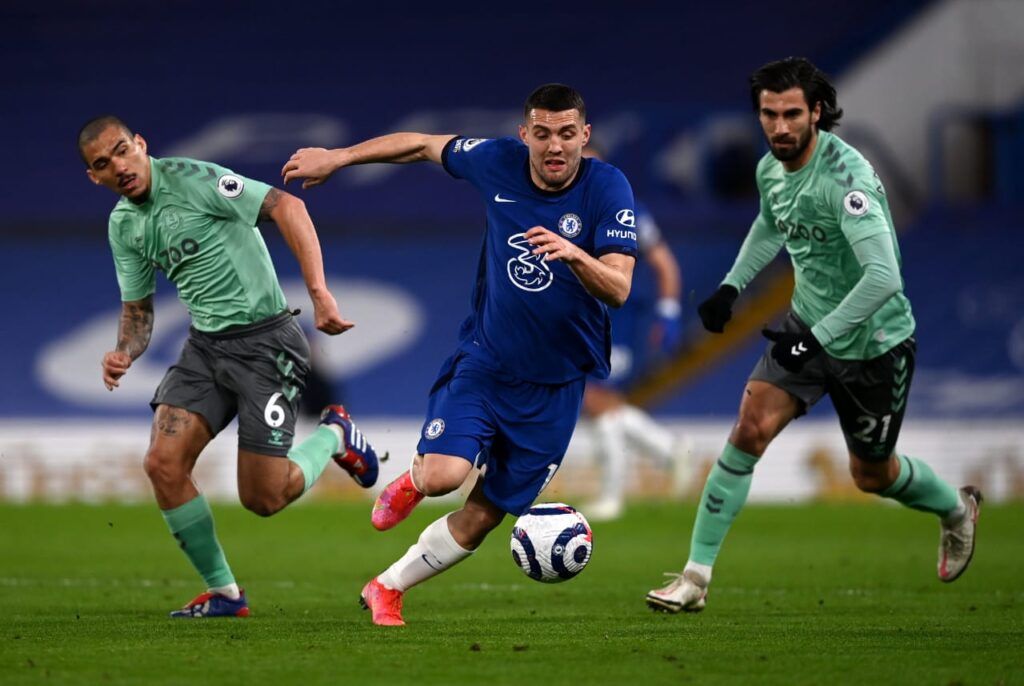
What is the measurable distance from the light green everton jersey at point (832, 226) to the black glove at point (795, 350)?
A: 0.31ft

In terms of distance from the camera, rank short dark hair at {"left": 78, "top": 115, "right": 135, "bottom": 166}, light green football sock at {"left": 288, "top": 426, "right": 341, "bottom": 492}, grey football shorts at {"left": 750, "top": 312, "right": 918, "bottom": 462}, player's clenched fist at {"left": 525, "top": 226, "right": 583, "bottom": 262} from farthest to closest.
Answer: light green football sock at {"left": 288, "top": 426, "right": 341, "bottom": 492} → grey football shorts at {"left": 750, "top": 312, "right": 918, "bottom": 462} → short dark hair at {"left": 78, "top": 115, "right": 135, "bottom": 166} → player's clenched fist at {"left": 525, "top": 226, "right": 583, "bottom": 262}

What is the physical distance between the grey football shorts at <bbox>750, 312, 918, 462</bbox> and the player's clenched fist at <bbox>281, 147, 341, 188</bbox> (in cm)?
230

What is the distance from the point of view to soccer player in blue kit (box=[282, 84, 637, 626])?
6664 millimetres

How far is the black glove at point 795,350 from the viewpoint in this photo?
7031 millimetres

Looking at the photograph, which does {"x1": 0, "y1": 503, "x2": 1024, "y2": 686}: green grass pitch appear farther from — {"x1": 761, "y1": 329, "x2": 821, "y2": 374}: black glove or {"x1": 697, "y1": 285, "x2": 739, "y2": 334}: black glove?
{"x1": 697, "y1": 285, "x2": 739, "y2": 334}: black glove

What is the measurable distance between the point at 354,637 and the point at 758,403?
7.60 ft

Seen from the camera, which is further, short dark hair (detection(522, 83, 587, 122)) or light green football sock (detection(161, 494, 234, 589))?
light green football sock (detection(161, 494, 234, 589))

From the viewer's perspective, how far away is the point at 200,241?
750cm

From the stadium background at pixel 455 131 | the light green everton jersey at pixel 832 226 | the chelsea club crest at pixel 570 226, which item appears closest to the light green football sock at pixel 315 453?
the chelsea club crest at pixel 570 226

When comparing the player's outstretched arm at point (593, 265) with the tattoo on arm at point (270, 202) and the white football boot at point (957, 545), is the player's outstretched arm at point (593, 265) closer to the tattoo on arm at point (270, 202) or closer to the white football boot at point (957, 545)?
the tattoo on arm at point (270, 202)

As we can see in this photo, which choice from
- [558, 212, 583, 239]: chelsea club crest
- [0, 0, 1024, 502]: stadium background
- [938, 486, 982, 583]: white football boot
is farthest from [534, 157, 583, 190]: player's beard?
[0, 0, 1024, 502]: stadium background

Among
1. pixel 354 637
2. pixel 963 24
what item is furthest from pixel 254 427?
pixel 963 24

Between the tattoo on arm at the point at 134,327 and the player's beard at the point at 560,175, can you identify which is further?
the tattoo on arm at the point at 134,327

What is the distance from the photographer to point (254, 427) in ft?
24.7
